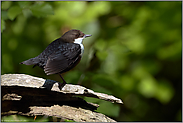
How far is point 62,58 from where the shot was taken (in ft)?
8.81

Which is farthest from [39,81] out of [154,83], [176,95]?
[176,95]

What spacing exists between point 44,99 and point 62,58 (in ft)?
1.93

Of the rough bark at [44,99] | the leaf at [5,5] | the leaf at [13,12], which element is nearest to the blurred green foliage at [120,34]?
the leaf at [5,5]

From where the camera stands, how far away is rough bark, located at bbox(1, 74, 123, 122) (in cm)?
241

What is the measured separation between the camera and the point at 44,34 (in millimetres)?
5047

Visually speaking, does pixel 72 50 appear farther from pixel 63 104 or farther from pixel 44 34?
pixel 44 34

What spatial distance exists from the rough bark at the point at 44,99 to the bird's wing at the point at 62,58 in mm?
227

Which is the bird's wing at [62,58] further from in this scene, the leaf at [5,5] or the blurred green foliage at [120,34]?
the blurred green foliage at [120,34]

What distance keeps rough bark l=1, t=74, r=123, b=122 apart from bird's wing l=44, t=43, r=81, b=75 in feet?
0.75

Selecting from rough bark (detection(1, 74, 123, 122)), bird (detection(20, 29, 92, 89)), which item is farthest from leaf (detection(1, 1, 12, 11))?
rough bark (detection(1, 74, 123, 122))

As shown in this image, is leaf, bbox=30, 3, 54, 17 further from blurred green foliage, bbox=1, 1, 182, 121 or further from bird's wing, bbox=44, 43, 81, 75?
blurred green foliage, bbox=1, 1, 182, 121

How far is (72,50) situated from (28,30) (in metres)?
2.56

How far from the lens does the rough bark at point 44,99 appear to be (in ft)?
7.90

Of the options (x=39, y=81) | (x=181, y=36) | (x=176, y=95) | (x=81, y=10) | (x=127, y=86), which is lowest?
(x=176, y=95)
